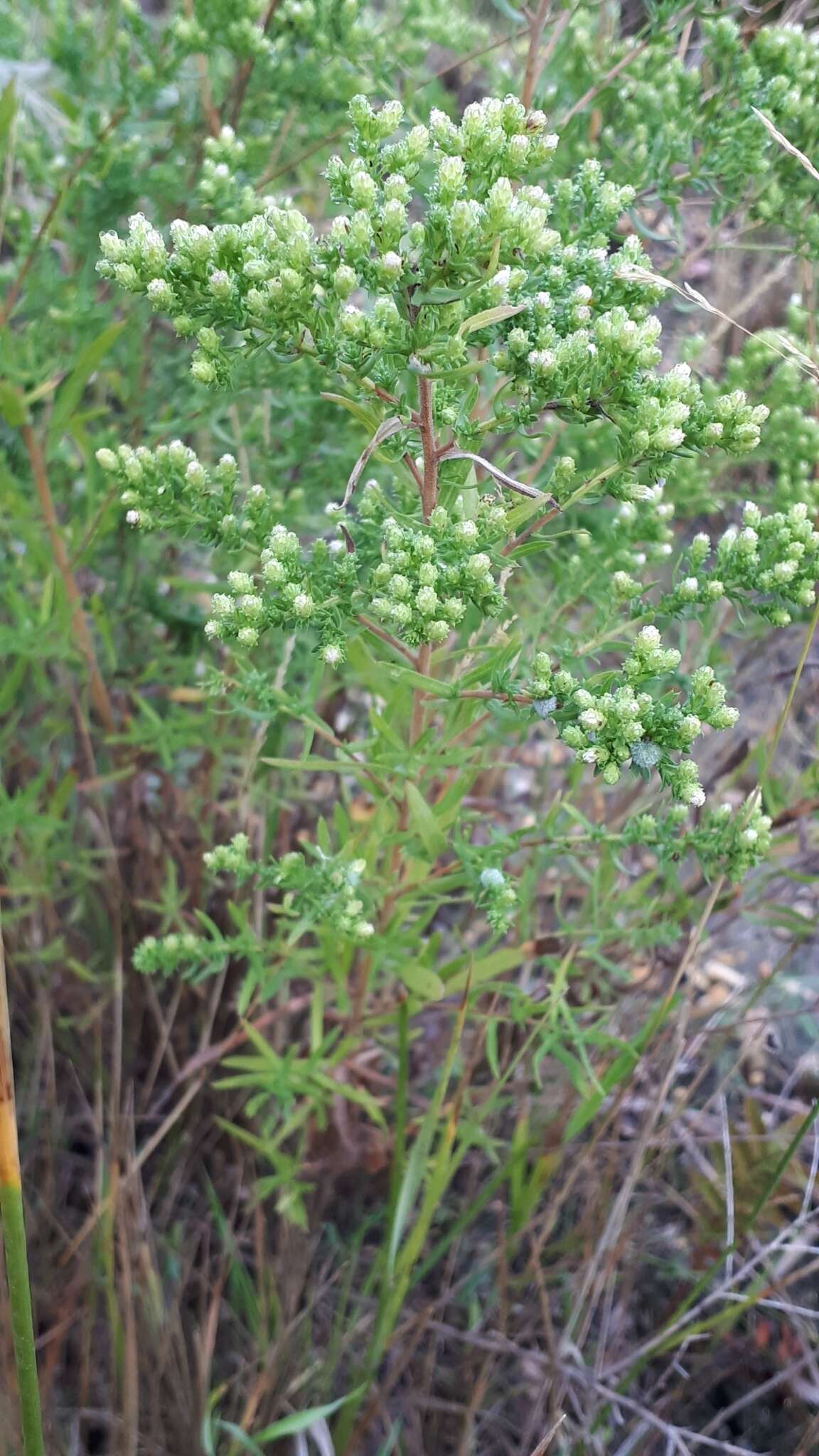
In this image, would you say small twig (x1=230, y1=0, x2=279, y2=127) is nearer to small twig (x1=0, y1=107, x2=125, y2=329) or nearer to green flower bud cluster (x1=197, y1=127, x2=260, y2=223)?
small twig (x1=0, y1=107, x2=125, y2=329)

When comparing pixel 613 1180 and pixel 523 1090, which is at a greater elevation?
pixel 523 1090

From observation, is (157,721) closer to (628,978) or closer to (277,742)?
(277,742)

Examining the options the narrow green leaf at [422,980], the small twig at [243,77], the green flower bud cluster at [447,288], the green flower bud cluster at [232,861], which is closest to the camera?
the green flower bud cluster at [447,288]

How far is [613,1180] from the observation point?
253 centimetres

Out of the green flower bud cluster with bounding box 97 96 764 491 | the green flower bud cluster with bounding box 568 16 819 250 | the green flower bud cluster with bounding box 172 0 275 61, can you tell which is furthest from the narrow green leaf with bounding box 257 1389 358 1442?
the green flower bud cluster with bounding box 172 0 275 61

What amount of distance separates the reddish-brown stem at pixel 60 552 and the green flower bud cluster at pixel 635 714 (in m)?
1.17

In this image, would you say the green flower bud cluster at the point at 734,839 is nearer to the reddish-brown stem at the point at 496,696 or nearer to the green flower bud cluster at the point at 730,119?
the reddish-brown stem at the point at 496,696

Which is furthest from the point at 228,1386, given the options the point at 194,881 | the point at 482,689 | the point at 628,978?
the point at 482,689

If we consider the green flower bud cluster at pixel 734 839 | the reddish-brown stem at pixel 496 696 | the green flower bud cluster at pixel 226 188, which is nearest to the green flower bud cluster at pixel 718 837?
the green flower bud cluster at pixel 734 839

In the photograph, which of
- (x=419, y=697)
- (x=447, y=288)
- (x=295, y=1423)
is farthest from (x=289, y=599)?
(x=295, y=1423)

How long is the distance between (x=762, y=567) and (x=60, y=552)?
4.49ft

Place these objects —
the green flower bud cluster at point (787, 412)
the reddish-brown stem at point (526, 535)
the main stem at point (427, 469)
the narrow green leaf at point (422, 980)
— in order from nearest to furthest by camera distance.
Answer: the main stem at point (427, 469) < the reddish-brown stem at point (526, 535) < the narrow green leaf at point (422, 980) < the green flower bud cluster at point (787, 412)

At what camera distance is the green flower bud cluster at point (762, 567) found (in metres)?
1.49

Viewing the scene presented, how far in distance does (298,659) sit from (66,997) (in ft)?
3.76
